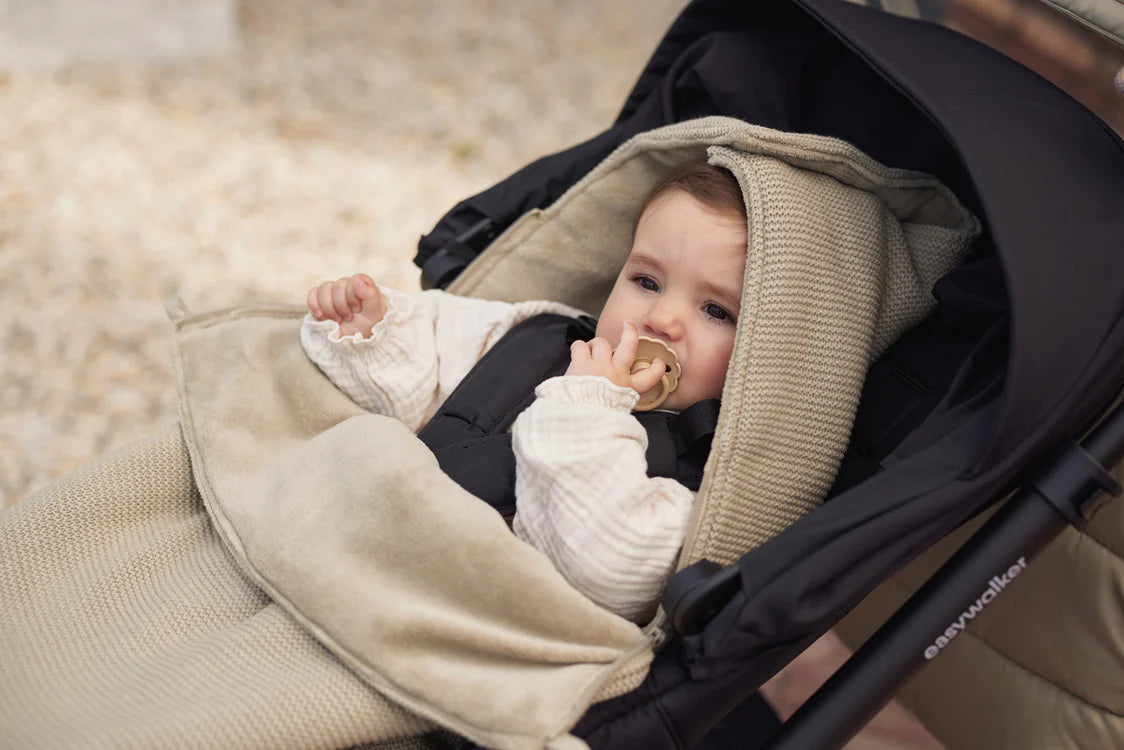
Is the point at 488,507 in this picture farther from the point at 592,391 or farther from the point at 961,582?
the point at 961,582

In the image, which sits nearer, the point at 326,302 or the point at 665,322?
the point at 665,322

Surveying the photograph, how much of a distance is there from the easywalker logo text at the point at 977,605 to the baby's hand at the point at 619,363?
44cm

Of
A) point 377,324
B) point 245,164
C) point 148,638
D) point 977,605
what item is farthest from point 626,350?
point 245,164

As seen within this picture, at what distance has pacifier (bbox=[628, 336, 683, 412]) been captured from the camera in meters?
1.32

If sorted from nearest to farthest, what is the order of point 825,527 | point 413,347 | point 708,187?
point 825,527 < point 708,187 < point 413,347

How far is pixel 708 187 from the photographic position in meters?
1.37

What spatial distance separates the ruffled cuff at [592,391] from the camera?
1.22m

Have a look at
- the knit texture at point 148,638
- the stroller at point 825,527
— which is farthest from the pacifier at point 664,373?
the knit texture at point 148,638

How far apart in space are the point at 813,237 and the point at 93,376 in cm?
168

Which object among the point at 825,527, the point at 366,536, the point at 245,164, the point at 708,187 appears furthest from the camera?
the point at 245,164

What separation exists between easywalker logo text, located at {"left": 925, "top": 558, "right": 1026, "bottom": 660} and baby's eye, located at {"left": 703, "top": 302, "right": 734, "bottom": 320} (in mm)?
458

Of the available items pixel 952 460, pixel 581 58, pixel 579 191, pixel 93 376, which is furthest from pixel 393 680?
pixel 581 58

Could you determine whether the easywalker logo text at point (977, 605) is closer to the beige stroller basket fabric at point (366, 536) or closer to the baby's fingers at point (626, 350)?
the beige stroller basket fabric at point (366, 536)

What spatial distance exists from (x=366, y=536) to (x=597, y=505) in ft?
0.86
